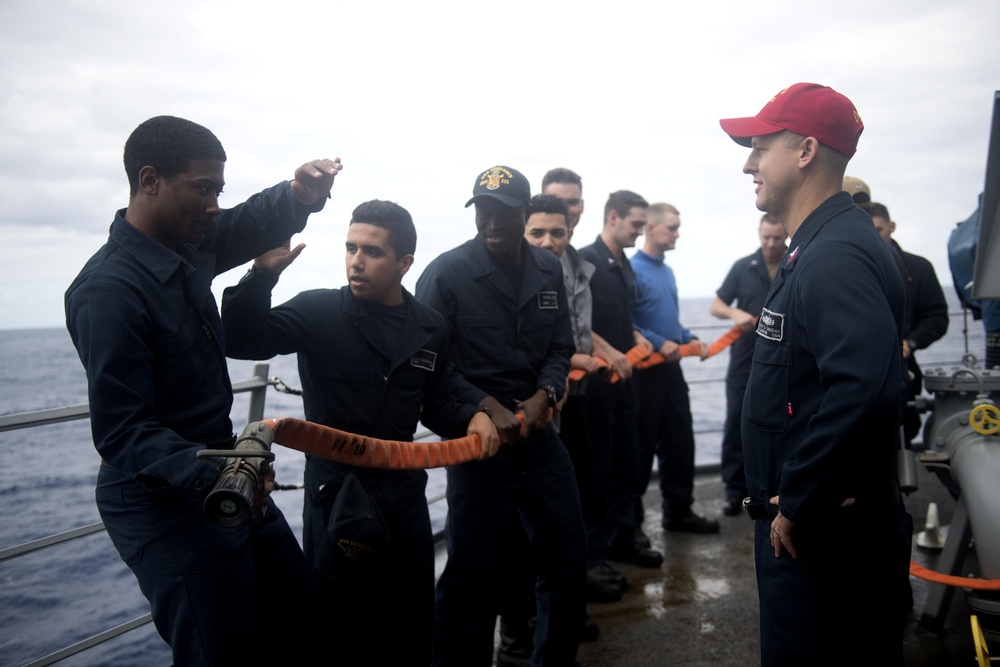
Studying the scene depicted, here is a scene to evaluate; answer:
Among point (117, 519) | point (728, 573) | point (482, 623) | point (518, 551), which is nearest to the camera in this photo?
point (117, 519)

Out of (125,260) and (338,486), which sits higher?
(125,260)

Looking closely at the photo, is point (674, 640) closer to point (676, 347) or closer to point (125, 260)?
point (676, 347)

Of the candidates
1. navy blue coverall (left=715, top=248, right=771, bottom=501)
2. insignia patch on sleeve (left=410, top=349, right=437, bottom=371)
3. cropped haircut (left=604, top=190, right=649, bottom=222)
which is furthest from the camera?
navy blue coverall (left=715, top=248, right=771, bottom=501)

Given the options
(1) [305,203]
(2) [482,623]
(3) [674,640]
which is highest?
(1) [305,203]

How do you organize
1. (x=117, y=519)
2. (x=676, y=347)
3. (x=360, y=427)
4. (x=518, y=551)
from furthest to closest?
(x=676, y=347), (x=518, y=551), (x=360, y=427), (x=117, y=519)

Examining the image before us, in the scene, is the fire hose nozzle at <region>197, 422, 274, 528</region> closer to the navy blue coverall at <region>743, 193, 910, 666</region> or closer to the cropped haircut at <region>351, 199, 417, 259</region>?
the cropped haircut at <region>351, 199, 417, 259</region>

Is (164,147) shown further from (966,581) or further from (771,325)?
(966,581)

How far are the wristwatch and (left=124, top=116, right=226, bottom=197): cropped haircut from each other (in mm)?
1781

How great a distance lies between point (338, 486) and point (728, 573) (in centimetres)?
284

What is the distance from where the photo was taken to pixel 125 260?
2.13 m

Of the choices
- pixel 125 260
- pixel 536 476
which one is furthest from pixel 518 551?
pixel 125 260

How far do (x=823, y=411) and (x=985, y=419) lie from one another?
1952 mm

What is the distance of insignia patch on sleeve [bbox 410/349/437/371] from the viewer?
300cm

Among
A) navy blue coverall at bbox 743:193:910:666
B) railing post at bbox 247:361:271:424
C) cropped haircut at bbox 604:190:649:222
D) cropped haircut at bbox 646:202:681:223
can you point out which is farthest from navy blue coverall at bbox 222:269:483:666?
cropped haircut at bbox 646:202:681:223
